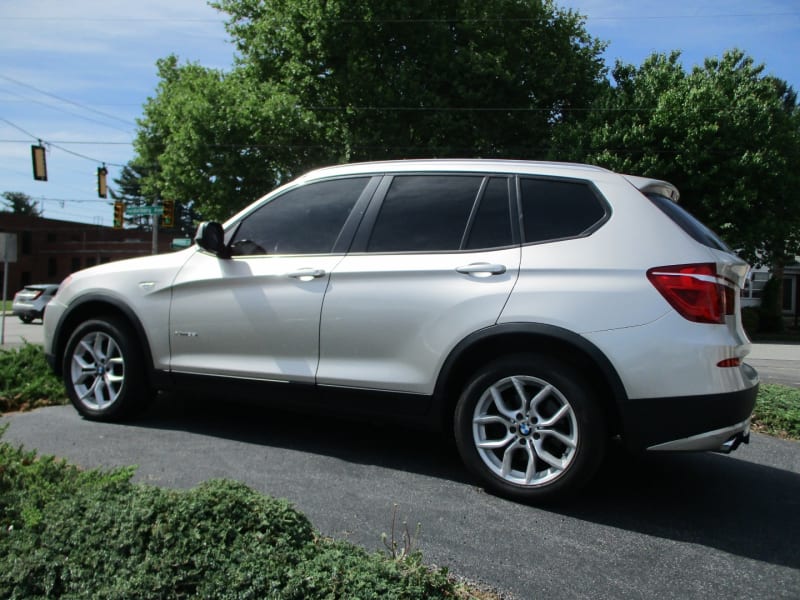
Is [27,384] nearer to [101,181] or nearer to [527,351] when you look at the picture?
[527,351]

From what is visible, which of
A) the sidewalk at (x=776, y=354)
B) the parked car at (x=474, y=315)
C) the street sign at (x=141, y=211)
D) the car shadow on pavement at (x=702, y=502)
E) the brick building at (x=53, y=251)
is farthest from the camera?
the brick building at (x=53, y=251)

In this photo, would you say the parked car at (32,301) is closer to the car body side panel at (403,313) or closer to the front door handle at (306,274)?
the front door handle at (306,274)

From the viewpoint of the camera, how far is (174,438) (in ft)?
14.9

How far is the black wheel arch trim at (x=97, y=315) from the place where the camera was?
15.7 feet

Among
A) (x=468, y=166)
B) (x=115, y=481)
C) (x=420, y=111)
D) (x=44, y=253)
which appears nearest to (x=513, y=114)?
(x=420, y=111)

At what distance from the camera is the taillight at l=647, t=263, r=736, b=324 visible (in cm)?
328

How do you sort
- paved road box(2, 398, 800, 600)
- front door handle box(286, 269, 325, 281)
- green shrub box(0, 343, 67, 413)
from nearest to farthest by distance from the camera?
paved road box(2, 398, 800, 600), front door handle box(286, 269, 325, 281), green shrub box(0, 343, 67, 413)

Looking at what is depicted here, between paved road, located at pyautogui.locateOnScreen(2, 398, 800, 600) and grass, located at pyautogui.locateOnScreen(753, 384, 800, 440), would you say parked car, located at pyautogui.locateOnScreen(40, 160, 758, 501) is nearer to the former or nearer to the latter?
paved road, located at pyautogui.locateOnScreen(2, 398, 800, 600)

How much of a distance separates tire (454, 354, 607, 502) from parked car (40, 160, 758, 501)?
0.01 metres

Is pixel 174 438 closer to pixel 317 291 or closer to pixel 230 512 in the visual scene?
pixel 317 291

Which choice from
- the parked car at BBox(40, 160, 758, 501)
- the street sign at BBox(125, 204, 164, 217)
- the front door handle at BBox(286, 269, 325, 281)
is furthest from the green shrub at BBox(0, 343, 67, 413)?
the street sign at BBox(125, 204, 164, 217)

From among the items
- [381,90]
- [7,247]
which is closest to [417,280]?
[7,247]

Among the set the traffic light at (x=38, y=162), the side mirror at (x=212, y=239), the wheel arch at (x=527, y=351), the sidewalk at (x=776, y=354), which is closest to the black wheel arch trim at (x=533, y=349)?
the wheel arch at (x=527, y=351)

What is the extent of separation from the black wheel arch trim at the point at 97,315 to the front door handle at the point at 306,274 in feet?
4.26
